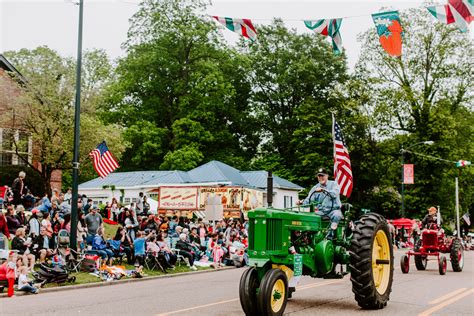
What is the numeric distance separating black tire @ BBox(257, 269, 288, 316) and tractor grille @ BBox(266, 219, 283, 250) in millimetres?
529

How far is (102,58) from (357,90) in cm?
3195

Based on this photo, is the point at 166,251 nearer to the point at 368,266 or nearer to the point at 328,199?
the point at 328,199

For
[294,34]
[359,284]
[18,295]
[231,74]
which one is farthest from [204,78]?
[359,284]

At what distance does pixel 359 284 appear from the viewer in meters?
10.1

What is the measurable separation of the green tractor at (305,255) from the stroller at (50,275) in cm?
780

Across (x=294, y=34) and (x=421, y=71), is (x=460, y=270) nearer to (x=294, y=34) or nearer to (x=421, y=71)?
(x=421, y=71)

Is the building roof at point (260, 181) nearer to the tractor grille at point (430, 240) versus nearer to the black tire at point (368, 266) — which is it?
the tractor grille at point (430, 240)

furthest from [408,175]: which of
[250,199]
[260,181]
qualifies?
[260,181]

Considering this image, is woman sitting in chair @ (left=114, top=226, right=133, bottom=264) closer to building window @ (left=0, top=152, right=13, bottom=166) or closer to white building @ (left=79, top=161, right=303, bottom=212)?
white building @ (left=79, top=161, right=303, bottom=212)

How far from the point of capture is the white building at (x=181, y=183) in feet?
136

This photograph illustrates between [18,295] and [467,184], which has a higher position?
[467,184]

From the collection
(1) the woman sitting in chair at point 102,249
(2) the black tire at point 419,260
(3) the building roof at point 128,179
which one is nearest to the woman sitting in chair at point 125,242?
(1) the woman sitting in chair at point 102,249

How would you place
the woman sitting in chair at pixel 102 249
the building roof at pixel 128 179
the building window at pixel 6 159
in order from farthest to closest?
the building roof at pixel 128 179 → the building window at pixel 6 159 → the woman sitting in chair at pixel 102 249

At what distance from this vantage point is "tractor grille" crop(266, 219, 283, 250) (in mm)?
9359
